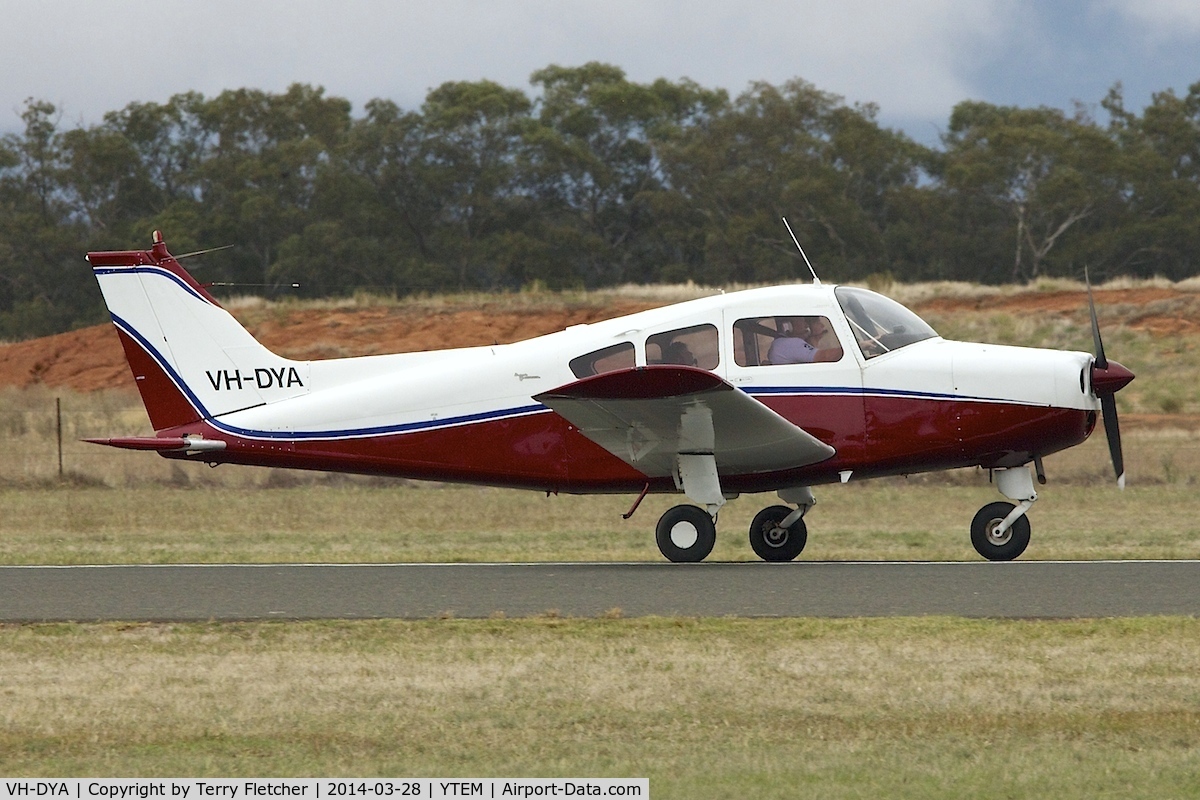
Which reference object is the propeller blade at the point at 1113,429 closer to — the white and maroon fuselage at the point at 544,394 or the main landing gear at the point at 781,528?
the white and maroon fuselage at the point at 544,394

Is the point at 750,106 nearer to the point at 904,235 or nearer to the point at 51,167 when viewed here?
the point at 904,235

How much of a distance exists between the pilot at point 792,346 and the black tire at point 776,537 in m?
1.56

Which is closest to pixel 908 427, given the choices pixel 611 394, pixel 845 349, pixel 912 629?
pixel 845 349

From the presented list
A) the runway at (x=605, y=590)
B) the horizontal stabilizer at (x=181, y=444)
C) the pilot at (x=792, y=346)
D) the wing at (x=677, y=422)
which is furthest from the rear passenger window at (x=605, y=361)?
the horizontal stabilizer at (x=181, y=444)

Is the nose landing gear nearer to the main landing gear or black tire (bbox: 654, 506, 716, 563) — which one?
the main landing gear

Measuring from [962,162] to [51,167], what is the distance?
40.0 m

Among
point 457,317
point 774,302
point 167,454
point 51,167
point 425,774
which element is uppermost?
point 51,167

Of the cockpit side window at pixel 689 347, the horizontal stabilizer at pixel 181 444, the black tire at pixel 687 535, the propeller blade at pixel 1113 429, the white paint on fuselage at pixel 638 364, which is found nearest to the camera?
the white paint on fuselage at pixel 638 364

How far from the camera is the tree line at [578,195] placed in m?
Answer: 62.3

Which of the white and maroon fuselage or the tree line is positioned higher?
the tree line

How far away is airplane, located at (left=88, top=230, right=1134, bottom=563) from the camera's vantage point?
13445 mm

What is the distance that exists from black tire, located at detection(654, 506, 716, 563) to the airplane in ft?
0.05

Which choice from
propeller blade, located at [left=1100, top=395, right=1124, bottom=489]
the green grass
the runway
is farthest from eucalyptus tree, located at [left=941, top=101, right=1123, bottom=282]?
the green grass

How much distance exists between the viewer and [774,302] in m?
13.8
